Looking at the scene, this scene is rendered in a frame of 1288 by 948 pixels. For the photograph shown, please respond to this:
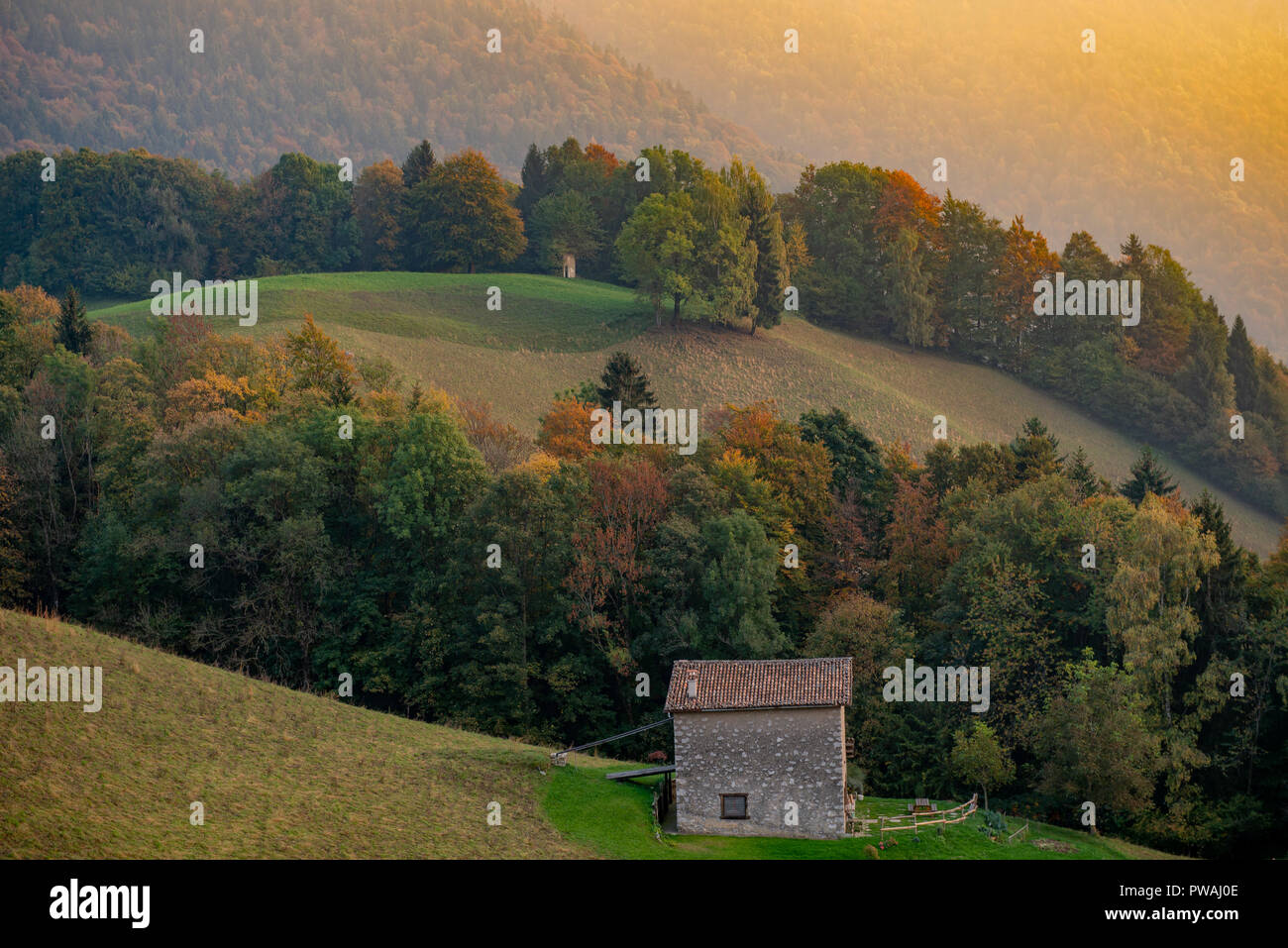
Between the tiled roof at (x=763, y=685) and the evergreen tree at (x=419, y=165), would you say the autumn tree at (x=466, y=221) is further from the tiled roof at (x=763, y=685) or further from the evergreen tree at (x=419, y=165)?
the tiled roof at (x=763, y=685)

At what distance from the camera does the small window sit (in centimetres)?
4216

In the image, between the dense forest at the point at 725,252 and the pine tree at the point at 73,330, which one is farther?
the dense forest at the point at 725,252

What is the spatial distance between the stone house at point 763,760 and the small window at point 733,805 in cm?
3

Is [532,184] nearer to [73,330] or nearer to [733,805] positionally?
[73,330]

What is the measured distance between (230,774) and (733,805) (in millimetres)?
15239

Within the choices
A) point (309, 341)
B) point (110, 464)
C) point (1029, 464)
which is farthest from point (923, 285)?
point (110, 464)

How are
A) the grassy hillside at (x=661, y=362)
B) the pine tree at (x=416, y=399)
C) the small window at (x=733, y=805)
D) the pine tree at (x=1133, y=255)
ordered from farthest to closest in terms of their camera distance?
the pine tree at (x=1133, y=255)
the grassy hillside at (x=661, y=362)
the pine tree at (x=416, y=399)
the small window at (x=733, y=805)

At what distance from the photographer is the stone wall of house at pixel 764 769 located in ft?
138

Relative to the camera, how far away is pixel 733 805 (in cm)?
4228

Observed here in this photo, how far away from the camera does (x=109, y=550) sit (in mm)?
62281

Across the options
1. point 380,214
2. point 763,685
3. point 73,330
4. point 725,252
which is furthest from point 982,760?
point 380,214

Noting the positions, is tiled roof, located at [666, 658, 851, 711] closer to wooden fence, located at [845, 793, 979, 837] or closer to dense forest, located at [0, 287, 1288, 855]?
wooden fence, located at [845, 793, 979, 837]

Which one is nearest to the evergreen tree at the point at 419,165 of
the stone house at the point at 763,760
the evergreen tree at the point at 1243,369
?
the evergreen tree at the point at 1243,369

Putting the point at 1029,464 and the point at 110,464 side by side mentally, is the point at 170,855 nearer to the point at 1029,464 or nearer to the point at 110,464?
the point at 110,464
